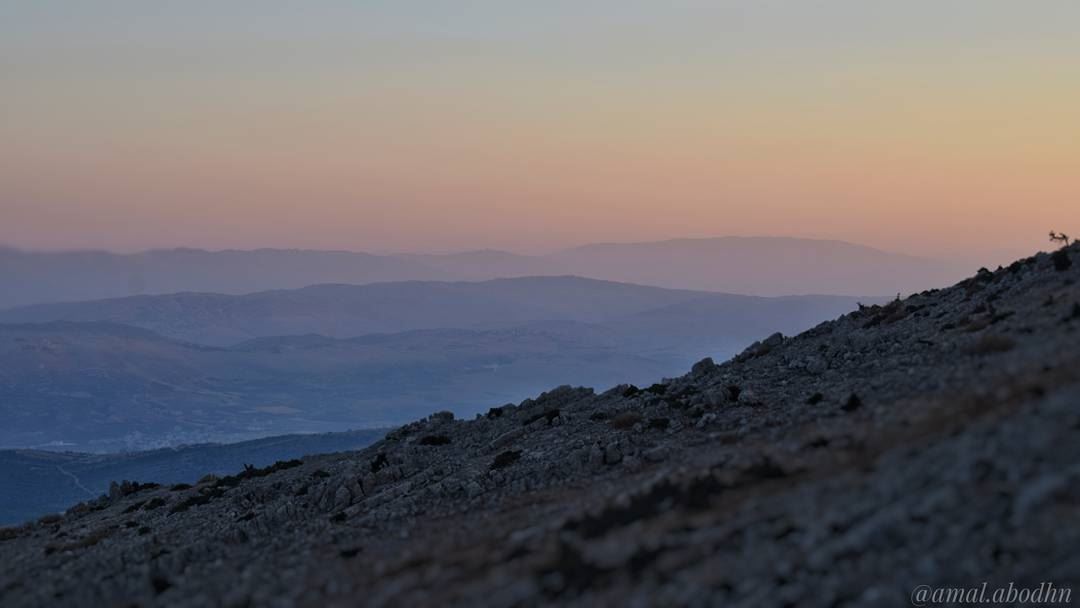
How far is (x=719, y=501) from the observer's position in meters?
18.9

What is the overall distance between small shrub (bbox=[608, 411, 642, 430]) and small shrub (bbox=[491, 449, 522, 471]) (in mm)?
3428

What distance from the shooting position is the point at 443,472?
35906 millimetres

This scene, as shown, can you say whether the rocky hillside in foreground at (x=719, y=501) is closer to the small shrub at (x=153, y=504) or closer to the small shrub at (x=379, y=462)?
the small shrub at (x=379, y=462)

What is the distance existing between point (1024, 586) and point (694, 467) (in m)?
10.1

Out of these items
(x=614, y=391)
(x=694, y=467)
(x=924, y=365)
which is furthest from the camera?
(x=614, y=391)

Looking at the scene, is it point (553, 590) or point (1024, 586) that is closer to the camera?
point (1024, 586)

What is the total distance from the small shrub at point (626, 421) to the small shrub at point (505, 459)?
3428 mm

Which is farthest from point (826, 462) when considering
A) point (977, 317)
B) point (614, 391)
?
point (614, 391)

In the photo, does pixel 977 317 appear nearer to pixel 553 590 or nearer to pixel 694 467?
pixel 694 467

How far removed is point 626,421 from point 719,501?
52.1ft

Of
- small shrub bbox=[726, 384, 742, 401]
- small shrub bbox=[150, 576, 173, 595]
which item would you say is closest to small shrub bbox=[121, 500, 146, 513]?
small shrub bbox=[150, 576, 173, 595]

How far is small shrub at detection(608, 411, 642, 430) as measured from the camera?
34.6 m

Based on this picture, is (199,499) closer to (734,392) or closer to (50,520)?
(50,520)

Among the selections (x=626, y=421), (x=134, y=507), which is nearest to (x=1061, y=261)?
(x=626, y=421)
